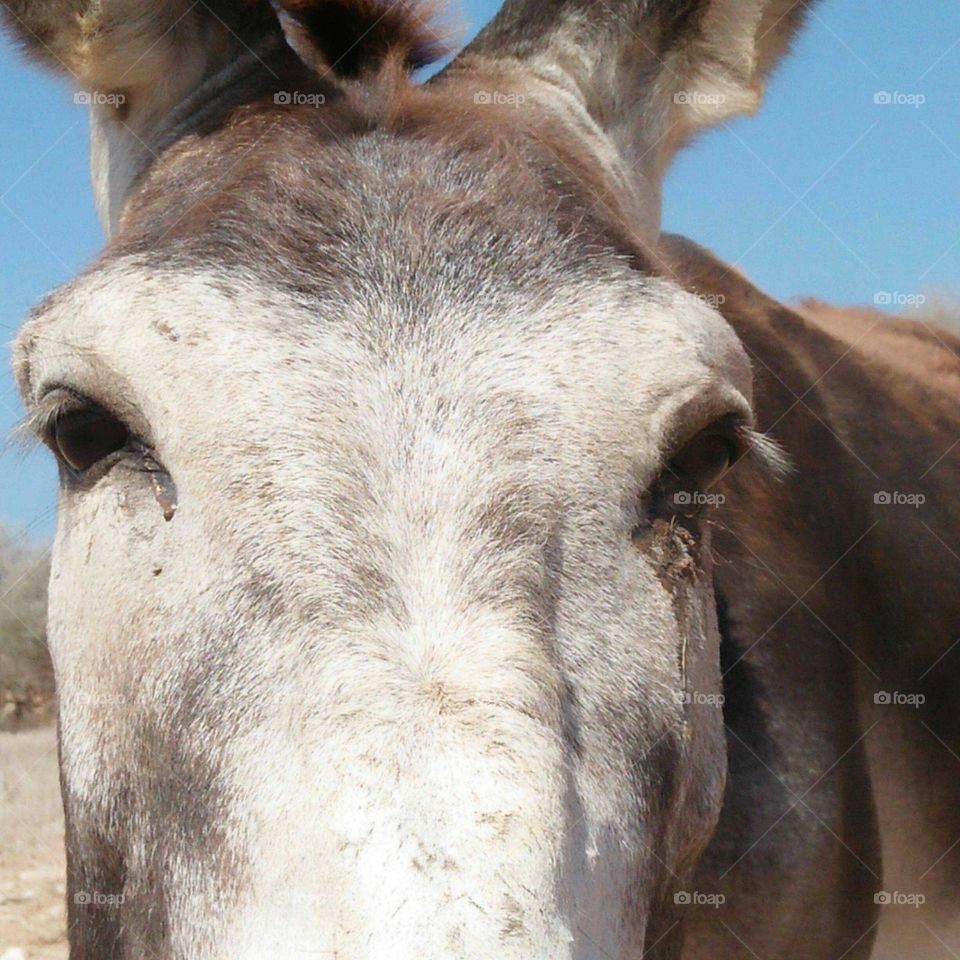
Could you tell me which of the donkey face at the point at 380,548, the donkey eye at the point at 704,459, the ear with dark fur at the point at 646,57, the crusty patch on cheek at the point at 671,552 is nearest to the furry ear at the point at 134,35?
the donkey face at the point at 380,548

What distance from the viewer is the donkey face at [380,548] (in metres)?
2.10

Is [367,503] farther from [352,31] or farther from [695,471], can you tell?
[352,31]

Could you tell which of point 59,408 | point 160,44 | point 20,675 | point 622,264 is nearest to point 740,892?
point 622,264

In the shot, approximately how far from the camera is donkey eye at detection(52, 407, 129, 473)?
2756 millimetres

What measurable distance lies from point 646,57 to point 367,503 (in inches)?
97.1

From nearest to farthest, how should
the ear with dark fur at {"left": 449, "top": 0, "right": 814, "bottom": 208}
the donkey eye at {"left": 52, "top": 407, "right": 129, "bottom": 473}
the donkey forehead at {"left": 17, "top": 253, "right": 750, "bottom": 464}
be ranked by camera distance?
the donkey forehead at {"left": 17, "top": 253, "right": 750, "bottom": 464}
the donkey eye at {"left": 52, "top": 407, "right": 129, "bottom": 473}
the ear with dark fur at {"left": 449, "top": 0, "right": 814, "bottom": 208}

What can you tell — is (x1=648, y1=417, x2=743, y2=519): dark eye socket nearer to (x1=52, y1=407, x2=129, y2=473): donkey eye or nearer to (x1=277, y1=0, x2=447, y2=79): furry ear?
(x1=52, y1=407, x2=129, y2=473): donkey eye

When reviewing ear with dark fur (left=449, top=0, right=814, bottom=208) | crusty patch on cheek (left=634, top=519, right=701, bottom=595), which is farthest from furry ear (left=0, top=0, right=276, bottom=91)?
crusty patch on cheek (left=634, top=519, right=701, bottom=595)

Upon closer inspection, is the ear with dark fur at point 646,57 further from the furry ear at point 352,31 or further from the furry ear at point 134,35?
the furry ear at point 134,35

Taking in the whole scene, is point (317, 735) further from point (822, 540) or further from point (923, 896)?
point (923, 896)

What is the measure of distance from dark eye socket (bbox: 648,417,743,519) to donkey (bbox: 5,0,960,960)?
0.01 metres

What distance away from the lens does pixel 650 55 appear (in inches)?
165

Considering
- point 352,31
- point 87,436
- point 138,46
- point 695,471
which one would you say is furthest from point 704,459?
point 138,46

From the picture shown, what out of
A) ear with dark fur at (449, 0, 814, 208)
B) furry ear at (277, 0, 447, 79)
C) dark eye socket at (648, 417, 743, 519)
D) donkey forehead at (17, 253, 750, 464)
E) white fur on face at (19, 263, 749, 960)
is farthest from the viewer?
ear with dark fur at (449, 0, 814, 208)
